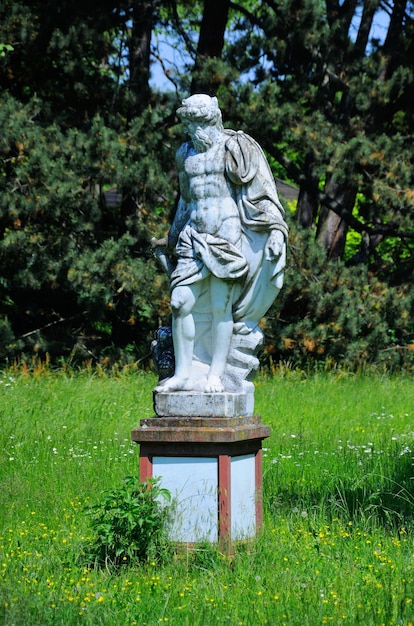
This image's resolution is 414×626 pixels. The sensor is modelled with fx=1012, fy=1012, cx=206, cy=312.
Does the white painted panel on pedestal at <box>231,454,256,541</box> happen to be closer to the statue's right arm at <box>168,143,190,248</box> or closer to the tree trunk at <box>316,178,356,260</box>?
the statue's right arm at <box>168,143,190,248</box>

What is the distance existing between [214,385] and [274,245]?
975mm

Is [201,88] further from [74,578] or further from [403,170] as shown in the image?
[74,578]

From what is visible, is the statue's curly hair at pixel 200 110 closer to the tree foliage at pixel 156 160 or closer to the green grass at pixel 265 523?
the green grass at pixel 265 523

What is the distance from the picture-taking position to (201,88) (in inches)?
591

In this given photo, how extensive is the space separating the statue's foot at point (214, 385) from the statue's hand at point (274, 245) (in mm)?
847

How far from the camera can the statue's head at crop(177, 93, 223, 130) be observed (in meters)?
6.52

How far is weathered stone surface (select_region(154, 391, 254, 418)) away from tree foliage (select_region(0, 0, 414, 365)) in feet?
27.2

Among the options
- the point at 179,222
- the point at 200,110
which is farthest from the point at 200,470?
the point at 200,110

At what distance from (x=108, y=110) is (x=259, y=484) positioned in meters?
10.6

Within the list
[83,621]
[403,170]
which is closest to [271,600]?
[83,621]

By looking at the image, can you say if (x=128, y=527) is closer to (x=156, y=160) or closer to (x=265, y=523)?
(x=265, y=523)

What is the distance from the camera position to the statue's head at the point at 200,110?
652cm

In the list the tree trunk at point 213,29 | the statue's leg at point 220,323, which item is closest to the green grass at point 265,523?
the statue's leg at point 220,323

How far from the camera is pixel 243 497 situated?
6.43m
